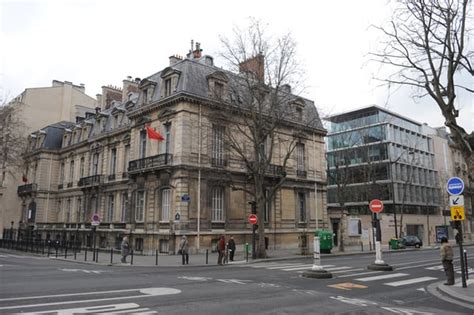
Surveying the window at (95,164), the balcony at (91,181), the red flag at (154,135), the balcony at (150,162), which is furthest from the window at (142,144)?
the window at (95,164)

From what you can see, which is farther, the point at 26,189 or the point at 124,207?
the point at 26,189

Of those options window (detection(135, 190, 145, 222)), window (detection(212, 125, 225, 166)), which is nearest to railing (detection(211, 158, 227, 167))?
window (detection(212, 125, 225, 166))

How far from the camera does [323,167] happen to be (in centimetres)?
3903

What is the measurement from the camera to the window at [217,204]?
29.5m

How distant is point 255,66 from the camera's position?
83.8ft

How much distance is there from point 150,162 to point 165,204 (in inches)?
135

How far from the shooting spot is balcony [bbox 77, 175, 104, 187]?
39.4m

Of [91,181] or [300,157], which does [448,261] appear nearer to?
[300,157]

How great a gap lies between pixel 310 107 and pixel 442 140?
40.6m

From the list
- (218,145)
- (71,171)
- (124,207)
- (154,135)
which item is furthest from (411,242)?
(71,171)

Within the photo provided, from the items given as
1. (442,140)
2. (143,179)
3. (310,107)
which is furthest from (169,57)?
(442,140)

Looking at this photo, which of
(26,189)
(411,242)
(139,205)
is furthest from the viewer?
(26,189)

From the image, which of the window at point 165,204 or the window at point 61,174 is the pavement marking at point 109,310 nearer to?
the window at point 165,204

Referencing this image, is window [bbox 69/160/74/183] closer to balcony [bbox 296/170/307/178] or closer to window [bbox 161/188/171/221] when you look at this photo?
window [bbox 161/188/171/221]
